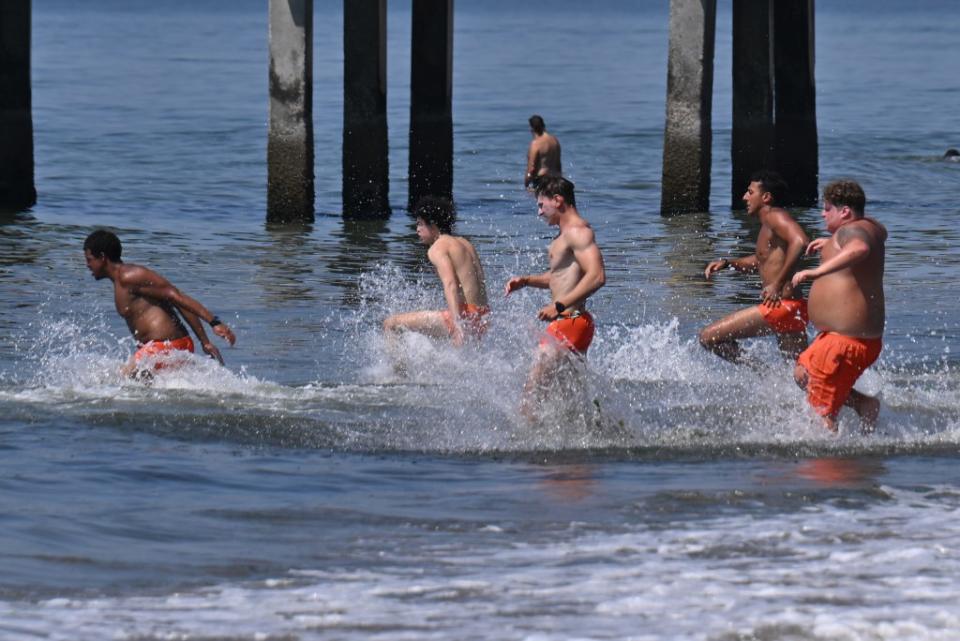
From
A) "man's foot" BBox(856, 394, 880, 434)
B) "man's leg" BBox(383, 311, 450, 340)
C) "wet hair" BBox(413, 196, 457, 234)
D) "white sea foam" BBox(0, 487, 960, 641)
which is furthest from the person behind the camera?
"man's leg" BBox(383, 311, 450, 340)

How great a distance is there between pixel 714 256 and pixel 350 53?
15.0ft

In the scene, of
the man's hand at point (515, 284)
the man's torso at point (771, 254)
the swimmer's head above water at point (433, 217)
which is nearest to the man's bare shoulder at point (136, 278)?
the swimmer's head above water at point (433, 217)

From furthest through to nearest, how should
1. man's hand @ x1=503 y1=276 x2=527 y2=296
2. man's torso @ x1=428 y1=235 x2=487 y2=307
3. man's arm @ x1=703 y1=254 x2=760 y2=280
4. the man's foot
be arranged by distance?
1. man's torso @ x1=428 y1=235 x2=487 y2=307
2. man's arm @ x1=703 y1=254 x2=760 y2=280
3. man's hand @ x1=503 y1=276 x2=527 y2=296
4. the man's foot

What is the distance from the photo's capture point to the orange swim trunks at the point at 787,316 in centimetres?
1052

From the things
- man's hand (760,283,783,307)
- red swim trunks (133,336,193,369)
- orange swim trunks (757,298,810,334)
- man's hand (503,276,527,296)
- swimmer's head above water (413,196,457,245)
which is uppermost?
swimmer's head above water (413,196,457,245)

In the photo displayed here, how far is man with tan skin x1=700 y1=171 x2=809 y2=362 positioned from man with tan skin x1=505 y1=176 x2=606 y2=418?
1.08 meters

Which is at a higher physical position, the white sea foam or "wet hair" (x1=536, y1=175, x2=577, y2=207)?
"wet hair" (x1=536, y1=175, x2=577, y2=207)

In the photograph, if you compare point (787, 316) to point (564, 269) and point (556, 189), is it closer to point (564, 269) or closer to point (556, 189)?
point (564, 269)

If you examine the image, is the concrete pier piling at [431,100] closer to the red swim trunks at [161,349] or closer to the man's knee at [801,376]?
the red swim trunks at [161,349]

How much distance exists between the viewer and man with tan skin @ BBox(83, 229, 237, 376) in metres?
10.8

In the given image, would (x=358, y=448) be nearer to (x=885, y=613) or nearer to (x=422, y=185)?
(x=885, y=613)

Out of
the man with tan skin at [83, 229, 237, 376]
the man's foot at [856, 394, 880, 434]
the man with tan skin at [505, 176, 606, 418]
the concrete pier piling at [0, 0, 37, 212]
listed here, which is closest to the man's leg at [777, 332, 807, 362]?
the man's foot at [856, 394, 880, 434]

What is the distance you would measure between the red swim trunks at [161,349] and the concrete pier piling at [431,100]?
9.52 m

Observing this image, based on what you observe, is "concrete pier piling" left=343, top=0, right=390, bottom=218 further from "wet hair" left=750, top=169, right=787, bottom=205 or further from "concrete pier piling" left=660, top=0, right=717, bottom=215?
"wet hair" left=750, top=169, right=787, bottom=205
